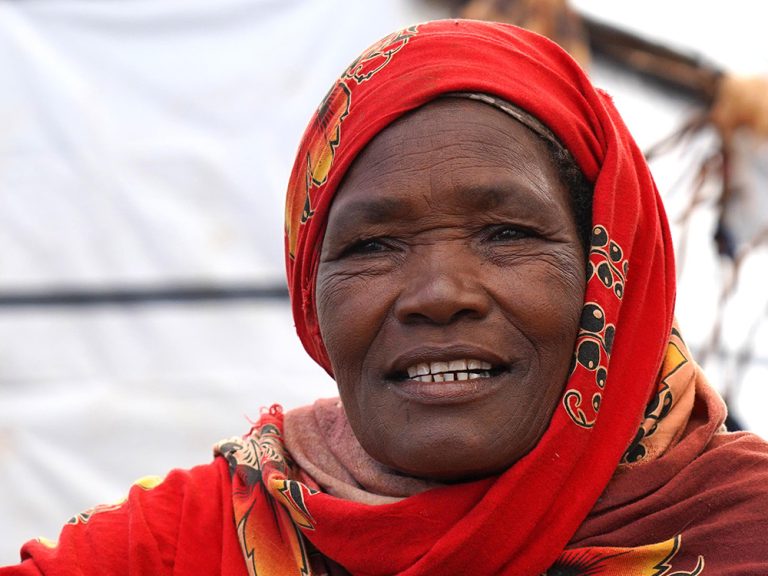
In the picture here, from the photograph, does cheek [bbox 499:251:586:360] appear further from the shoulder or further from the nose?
the shoulder

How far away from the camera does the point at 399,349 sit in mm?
1964

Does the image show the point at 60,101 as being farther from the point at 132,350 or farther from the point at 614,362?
the point at 614,362

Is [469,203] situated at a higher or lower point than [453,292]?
higher

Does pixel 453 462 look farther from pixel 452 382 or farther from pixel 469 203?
pixel 469 203

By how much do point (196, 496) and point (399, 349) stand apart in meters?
0.51

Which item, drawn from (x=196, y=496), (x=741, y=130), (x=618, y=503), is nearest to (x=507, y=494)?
(x=618, y=503)

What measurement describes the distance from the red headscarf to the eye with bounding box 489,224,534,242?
0.12m

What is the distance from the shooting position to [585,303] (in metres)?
2.00

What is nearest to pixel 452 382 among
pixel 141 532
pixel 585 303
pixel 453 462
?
pixel 453 462

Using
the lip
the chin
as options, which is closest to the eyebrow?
the lip

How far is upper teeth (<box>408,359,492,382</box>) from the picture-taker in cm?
193

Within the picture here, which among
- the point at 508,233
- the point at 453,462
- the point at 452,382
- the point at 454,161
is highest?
the point at 454,161

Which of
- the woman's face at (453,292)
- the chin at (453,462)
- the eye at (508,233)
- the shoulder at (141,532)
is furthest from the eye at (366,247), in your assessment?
the shoulder at (141,532)

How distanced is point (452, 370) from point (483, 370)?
0.06 meters
